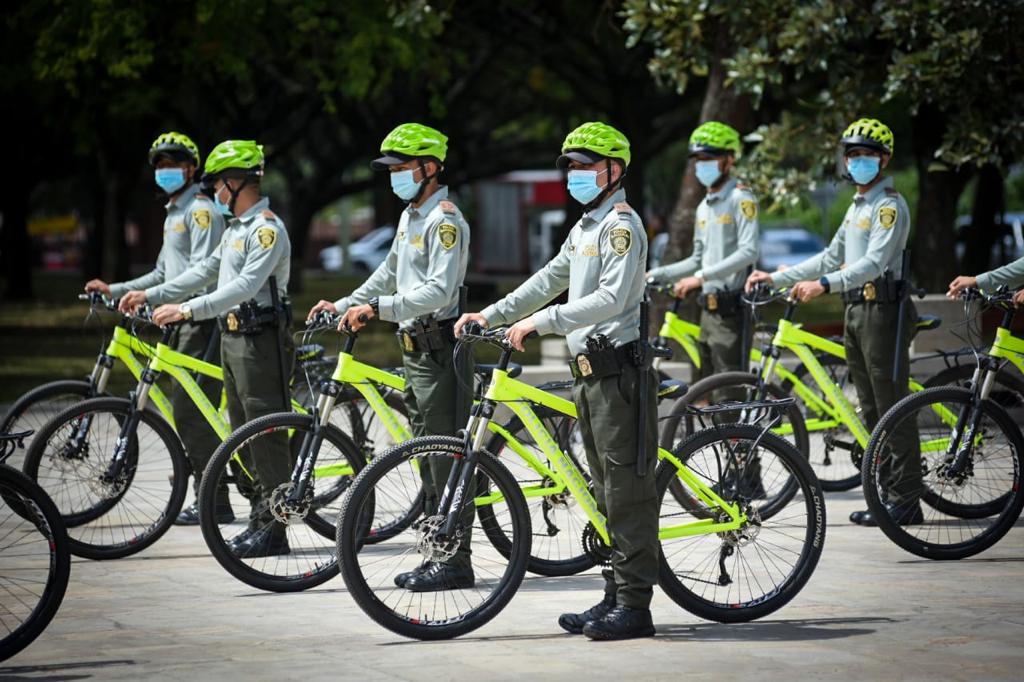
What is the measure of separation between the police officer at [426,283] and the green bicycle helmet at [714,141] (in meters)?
3.04

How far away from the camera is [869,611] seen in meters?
7.24

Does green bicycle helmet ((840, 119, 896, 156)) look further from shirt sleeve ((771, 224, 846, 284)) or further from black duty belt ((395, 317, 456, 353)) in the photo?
black duty belt ((395, 317, 456, 353))

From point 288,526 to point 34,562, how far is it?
162 centimetres

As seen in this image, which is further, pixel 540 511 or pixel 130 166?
pixel 130 166

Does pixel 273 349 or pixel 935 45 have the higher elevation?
pixel 935 45

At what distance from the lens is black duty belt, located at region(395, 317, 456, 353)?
784 centimetres

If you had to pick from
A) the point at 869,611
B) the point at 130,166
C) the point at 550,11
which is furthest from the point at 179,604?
the point at 130,166

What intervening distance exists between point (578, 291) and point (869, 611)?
1.84 m

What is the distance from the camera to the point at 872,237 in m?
9.28

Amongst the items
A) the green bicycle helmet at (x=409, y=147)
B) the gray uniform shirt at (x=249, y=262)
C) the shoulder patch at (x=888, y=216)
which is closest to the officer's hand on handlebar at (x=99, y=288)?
the gray uniform shirt at (x=249, y=262)

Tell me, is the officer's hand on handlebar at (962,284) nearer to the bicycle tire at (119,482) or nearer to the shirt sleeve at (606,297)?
the shirt sleeve at (606,297)

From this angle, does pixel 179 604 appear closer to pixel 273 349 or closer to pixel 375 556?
pixel 375 556

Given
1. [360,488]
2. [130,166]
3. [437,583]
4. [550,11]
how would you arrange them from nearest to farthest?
1. [360,488]
2. [437,583]
3. [550,11]
4. [130,166]

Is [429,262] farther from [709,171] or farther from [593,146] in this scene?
[709,171]
